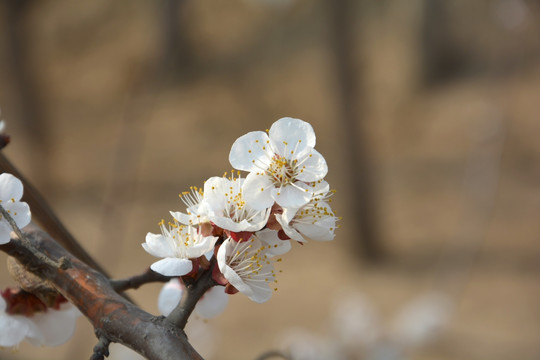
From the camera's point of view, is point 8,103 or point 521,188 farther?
point 8,103

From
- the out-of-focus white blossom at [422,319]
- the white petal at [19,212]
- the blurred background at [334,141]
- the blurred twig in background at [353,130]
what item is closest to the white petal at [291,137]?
the white petal at [19,212]

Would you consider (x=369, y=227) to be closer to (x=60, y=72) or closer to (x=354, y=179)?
(x=354, y=179)

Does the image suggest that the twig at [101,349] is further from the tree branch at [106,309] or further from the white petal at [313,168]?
the white petal at [313,168]

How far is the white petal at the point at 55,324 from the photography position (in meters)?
0.60

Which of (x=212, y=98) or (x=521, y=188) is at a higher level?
(x=212, y=98)

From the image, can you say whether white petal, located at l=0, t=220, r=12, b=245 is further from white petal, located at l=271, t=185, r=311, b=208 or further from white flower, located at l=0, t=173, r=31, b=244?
white petal, located at l=271, t=185, r=311, b=208

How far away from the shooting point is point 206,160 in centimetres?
451

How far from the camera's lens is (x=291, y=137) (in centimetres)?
49

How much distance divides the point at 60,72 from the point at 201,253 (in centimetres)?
546

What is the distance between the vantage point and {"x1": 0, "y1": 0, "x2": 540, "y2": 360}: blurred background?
3.04m

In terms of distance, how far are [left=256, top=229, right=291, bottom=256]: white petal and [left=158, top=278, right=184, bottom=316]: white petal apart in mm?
192

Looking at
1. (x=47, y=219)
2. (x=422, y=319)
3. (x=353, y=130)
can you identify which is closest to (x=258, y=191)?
(x=47, y=219)

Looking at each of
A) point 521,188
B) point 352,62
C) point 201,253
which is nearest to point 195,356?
point 201,253

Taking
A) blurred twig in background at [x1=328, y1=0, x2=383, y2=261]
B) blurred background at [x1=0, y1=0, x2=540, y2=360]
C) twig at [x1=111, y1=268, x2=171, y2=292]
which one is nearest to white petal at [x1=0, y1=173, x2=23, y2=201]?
twig at [x1=111, y1=268, x2=171, y2=292]
